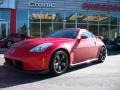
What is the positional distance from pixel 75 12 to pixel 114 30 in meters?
5.17

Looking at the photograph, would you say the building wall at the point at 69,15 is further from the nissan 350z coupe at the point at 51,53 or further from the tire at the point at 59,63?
the tire at the point at 59,63

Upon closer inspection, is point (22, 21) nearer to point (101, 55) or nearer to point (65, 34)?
point (101, 55)

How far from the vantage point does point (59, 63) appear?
9180 mm

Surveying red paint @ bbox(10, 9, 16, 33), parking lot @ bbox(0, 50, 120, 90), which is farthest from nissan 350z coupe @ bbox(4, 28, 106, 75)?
red paint @ bbox(10, 9, 16, 33)

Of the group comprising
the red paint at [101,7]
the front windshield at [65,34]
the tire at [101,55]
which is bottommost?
the tire at [101,55]

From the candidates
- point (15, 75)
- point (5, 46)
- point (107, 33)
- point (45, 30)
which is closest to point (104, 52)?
point (15, 75)

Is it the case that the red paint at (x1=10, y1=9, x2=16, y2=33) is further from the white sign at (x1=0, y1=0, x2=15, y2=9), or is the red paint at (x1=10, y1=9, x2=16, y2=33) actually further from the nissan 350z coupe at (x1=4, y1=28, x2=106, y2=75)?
the nissan 350z coupe at (x1=4, y1=28, x2=106, y2=75)

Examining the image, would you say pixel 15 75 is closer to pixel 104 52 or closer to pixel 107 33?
pixel 104 52

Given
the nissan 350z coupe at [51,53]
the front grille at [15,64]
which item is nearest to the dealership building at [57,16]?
the nissan 350z coupe at [51,53]

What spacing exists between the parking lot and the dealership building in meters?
22.9

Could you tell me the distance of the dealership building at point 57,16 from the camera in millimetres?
33000

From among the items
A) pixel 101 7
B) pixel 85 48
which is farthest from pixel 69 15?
pixel 85 48

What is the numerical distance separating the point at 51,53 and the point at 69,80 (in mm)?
916

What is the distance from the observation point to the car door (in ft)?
32.8
